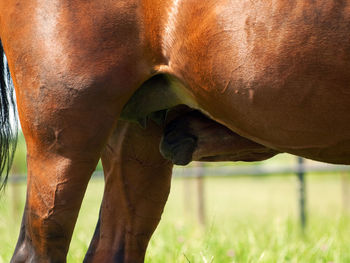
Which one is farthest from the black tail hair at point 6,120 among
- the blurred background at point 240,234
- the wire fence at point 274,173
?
the wire fence at point 274,173

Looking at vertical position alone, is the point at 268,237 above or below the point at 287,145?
below

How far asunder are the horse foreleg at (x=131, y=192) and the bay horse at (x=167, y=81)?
0.15 meters

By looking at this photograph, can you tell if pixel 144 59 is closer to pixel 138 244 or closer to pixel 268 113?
pixel 268 113

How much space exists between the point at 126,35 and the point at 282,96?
46 cm

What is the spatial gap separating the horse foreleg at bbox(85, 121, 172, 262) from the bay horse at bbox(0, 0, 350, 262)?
15 cm

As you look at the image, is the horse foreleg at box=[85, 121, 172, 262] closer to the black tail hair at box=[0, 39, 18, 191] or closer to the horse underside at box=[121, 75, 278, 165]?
the horse underside at box=[121, 75, 278, 165]

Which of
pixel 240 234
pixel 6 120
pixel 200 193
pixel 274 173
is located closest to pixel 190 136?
pixel 6 120

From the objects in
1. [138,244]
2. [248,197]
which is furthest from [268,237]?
[248,197]

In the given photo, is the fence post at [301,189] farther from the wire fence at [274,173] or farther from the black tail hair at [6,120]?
the black tail hair at [6,120]

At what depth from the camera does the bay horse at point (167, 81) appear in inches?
55.2

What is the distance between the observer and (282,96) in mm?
1448

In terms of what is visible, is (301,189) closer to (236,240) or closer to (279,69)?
(236,240)

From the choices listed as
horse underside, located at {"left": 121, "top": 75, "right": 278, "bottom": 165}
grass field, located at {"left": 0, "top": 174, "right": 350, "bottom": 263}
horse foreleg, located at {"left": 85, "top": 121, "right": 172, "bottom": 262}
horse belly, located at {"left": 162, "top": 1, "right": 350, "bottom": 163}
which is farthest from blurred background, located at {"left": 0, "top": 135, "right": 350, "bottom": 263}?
horse belly, located at {"left": 162, "top": 1, "right": 350, "bottom": 163}

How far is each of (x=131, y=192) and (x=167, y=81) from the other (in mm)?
536
